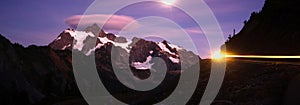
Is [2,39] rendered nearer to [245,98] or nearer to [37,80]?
[37,80]

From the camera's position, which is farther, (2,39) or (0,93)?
(2,39)

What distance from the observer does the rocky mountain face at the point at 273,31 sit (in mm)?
39344

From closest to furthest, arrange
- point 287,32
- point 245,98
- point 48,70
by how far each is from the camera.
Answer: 1. point 245,98
2. point 287,32
3. point 48,70

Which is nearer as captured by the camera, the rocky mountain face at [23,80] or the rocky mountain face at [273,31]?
the rocky mountain face at [273,31]

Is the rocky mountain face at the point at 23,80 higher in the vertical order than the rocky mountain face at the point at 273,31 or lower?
lower

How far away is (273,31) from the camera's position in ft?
148

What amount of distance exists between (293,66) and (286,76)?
135 centimetres

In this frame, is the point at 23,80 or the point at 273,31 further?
the point at 23,80

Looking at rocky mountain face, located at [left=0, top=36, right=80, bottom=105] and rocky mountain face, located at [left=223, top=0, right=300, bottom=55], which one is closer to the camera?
rocky mountain face, located at [left=223, top=0, right=300, bottom=55]

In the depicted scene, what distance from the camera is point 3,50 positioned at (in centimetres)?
15212

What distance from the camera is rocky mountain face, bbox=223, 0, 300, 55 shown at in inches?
1549

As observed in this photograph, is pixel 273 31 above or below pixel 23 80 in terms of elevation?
above

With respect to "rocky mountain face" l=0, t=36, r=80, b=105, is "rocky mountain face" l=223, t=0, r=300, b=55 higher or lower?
higher

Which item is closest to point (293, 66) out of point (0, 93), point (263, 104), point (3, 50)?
point (263, 104)
